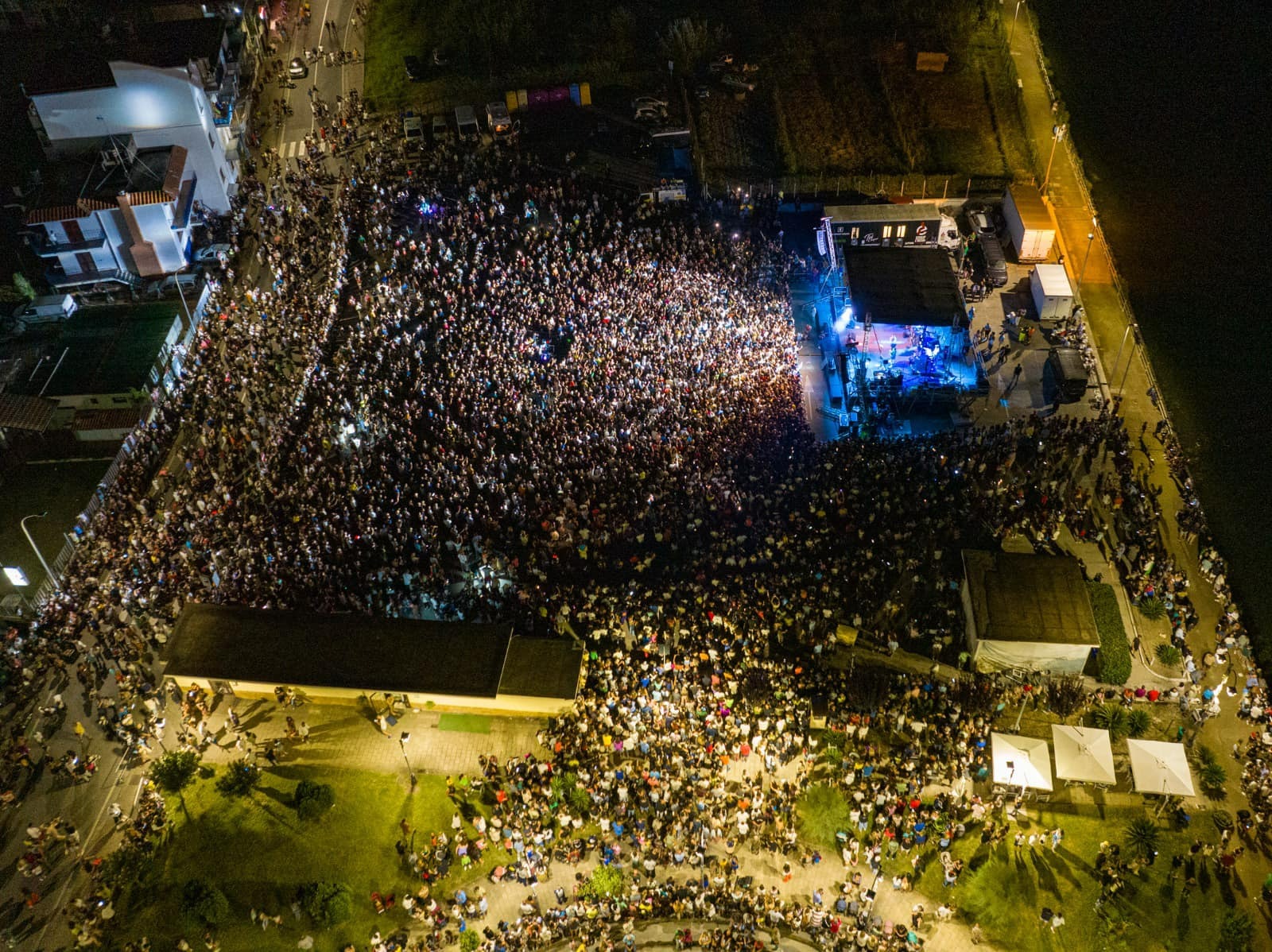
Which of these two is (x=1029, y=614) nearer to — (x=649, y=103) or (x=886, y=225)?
(x=886, y=225)

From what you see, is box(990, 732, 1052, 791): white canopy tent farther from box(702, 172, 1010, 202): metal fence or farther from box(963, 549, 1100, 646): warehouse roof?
box(702, 172, 1010, 202): metal fence

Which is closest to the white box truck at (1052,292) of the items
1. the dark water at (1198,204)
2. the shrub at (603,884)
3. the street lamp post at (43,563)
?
the dark water at (1198,204)

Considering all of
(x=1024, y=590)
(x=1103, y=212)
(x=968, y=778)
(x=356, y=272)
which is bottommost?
(x=968, y=778)

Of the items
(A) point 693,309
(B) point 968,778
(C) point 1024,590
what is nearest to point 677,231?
(A) point 693,309

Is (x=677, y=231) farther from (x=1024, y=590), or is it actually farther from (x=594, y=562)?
(x=1024, y=590)

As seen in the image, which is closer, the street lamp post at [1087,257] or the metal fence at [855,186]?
the street lamp post at [1087,257]

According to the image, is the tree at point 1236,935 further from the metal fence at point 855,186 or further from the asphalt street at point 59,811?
the metal fence at point 855,186
